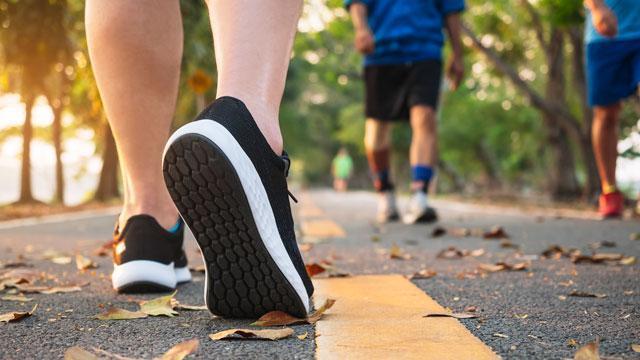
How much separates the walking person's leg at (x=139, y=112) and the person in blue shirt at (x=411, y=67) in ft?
11.2

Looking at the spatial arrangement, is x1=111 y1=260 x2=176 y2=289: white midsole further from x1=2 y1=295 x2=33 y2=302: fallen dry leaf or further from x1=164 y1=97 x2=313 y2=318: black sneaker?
x1=164 y1=97 x2=313 y2=318: black sneaker

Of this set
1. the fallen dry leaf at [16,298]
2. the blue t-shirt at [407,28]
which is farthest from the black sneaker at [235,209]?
the blue t-shirt at [407,28]

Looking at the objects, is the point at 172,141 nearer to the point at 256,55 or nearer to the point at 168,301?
the point at 256,55

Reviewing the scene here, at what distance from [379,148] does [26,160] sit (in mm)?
10126

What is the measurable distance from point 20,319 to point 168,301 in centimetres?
35

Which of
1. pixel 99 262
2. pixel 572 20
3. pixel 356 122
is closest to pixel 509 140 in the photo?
pixel 356 122

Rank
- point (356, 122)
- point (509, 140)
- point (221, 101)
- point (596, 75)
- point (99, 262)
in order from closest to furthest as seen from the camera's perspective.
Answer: point (221, 101) → point (99, 262) → point (596, 75) → point (509, 140) → point (356, 122)

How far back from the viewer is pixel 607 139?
5152 millimetres

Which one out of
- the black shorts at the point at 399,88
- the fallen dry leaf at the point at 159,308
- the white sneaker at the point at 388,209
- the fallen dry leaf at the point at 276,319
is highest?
the black shorts at the point at 399,88

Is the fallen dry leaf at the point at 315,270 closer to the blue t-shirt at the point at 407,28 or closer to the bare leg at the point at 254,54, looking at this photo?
the bare leg at the point at 254,54

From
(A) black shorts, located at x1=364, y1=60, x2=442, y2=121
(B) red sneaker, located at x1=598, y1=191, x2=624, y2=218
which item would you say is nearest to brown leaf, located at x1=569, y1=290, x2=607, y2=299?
(A) black shorts, located at x1=364, y1=60, x2=442, y2=121

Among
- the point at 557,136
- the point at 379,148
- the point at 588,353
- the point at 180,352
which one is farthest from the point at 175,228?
Answer: the point at 557,136

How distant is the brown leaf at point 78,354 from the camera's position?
1.28 meters

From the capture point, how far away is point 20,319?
1716mm
